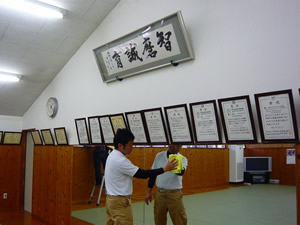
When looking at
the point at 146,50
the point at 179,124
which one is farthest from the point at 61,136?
the point at 179,124

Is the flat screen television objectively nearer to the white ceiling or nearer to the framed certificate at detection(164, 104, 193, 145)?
the framed certificate at detection(164, 104, 193, 145)

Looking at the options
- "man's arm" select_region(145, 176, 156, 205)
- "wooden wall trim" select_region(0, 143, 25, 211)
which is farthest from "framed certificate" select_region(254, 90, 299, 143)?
"wooden wall trim" select_region(0, 143, 25, 211)

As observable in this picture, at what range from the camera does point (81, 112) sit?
178 inches

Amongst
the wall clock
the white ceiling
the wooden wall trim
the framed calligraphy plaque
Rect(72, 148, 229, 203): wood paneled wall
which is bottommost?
the wooden wall trim

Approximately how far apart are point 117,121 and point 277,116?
203 centimetres

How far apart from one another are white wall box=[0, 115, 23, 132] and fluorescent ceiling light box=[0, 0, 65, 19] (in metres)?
3.33

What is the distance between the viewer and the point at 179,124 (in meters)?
3.03

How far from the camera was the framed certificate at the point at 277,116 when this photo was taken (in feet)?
7.18

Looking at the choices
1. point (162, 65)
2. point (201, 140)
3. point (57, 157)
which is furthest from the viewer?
point (57, 157)

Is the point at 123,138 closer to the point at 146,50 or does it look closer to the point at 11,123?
the point at 146,50

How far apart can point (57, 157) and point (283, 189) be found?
363 cm

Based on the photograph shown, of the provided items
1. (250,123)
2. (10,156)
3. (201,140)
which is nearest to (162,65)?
(201,140)

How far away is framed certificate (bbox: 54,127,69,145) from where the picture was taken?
4809 millimetres

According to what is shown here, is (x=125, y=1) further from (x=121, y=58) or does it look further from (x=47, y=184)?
(x=47, y=184)
